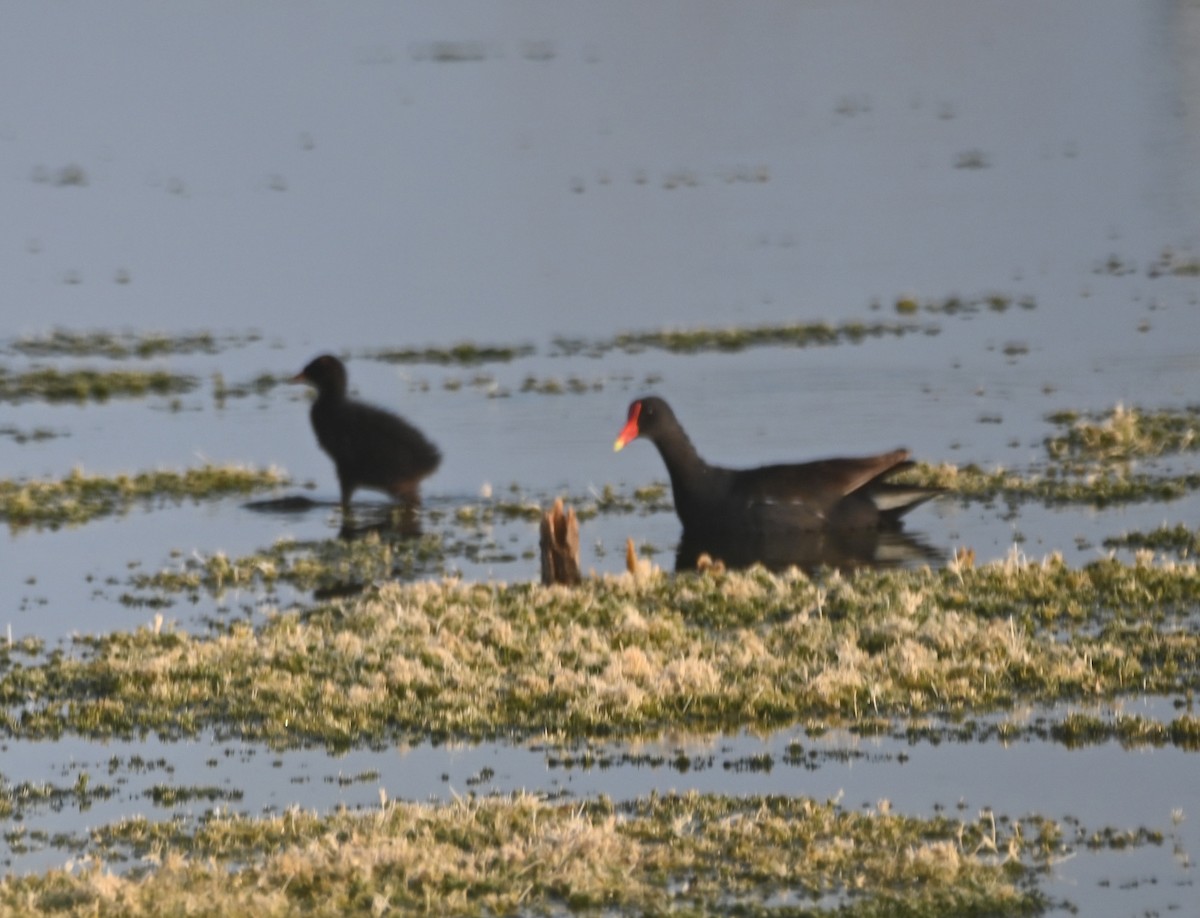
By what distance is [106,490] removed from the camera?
2264 cm

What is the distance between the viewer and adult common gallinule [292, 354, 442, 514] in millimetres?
22781

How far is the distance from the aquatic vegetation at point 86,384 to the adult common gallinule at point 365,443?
4.05 metres

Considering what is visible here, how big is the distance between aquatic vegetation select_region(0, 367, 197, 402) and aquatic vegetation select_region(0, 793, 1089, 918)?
17.5m

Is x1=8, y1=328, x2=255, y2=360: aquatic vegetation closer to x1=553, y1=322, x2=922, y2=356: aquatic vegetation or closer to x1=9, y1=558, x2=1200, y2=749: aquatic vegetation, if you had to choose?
x1=553, y1=322, x2=922, y2=356: aquatic vegetation

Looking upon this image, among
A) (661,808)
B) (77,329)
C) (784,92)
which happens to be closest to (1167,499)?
(661,808)

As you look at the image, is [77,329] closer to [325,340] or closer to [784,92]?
[325,340]

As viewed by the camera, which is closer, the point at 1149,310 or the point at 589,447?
the point at 589,447

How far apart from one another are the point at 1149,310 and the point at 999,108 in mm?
29218

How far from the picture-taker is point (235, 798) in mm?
12398

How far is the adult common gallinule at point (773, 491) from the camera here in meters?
19.2

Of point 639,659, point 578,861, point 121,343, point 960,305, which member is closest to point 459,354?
point 121,343

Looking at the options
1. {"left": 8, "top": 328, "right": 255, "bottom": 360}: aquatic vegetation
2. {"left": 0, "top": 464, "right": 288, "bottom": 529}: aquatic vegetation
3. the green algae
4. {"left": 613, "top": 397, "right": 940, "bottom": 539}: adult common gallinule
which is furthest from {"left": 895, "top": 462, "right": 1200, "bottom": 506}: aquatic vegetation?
{"left": 8, "top": 328, "right": 255, "bottom": 360}: aquatic vegetation

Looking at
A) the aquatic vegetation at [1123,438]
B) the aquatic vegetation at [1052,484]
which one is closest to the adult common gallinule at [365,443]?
the aquatic vegetation at [1052,484]

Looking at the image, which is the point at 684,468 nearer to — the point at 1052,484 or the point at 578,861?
the point at 1052,484
